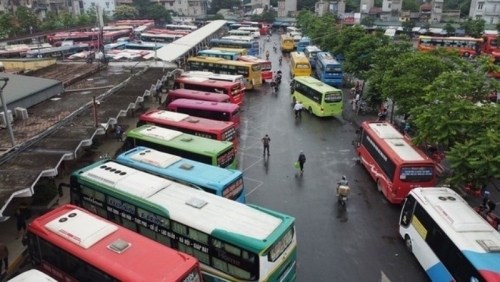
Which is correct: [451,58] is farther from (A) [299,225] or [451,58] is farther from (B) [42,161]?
(B) [42,161]

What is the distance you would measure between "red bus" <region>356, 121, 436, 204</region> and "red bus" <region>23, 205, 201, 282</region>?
33.9 feet

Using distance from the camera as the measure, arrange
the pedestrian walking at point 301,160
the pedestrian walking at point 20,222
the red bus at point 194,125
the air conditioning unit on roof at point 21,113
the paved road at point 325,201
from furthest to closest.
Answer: the pedestrian walking at point 301,160
the air conditioning unit on roof at point 21,113
the red bus at point 194,125
the pedestrian walking at point 20,222
the paved road at point 325,201

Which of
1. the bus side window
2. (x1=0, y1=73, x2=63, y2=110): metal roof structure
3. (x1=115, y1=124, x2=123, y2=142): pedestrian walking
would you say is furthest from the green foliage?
(x1=0, y1=73, x2=63, y2=110): metal roof structure

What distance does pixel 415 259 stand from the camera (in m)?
14.0

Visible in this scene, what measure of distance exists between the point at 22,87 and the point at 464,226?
2379cm

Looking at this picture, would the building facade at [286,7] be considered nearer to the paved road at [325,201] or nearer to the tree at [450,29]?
the tree at [450,29]

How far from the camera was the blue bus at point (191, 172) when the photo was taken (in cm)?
1401

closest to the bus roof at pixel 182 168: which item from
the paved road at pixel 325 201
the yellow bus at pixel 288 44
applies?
the paved road at pixel 325 201

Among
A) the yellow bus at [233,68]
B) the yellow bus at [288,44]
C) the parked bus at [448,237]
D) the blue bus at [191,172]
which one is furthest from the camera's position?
the yellow bus at [288,44]

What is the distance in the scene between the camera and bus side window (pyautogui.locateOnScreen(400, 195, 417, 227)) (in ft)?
46.2

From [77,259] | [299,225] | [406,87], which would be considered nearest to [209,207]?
[77,259]

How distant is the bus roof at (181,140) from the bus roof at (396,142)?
25.1 ft

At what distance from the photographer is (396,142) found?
1864 centimetres

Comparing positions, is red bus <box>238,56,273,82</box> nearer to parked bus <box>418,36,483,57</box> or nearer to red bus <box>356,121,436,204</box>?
red bus <box>356,121,436,204</box>
